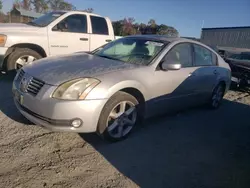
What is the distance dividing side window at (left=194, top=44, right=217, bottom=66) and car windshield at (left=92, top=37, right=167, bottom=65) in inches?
38.2

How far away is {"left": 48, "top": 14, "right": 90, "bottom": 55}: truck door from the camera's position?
671 cm

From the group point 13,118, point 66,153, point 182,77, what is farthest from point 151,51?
point 13,118

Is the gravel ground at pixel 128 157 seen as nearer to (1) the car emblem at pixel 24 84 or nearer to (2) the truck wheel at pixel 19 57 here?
(1) the car emblem at pixel 24 84

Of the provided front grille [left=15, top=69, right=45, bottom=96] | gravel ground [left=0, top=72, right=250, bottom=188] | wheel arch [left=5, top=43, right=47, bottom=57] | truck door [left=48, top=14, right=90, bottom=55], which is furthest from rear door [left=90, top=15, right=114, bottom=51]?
front grille [left=15, top=69, right=45, bottom=96]

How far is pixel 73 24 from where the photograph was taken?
715 centimetres

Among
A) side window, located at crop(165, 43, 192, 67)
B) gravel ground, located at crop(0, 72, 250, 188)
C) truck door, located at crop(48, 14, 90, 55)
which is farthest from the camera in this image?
truck door, located at crop(48, 14, 90, 55)

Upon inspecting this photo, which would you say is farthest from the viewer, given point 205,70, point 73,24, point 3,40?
point 73,24

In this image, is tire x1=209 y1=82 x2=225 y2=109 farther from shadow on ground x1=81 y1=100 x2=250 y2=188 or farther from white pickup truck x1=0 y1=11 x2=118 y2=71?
white pickup truck x1=0 y1=11 x2=118 y2=71

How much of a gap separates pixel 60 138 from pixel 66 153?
43cm

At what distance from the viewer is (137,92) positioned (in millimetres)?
3842

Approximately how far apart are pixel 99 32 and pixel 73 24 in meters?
0.87

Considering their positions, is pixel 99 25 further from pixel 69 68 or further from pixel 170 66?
pixel 69 68

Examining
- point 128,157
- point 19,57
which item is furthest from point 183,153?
point 19,57

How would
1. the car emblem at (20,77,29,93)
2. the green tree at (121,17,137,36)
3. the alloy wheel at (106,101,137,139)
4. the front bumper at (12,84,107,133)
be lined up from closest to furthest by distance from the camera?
1. the front bumper at (12,84,107,133)
2. the car emblem at (20,77,29,93)
3. the alloy wheel at (106,101,137,139)
4. the green tree at (121,17,137,36)
